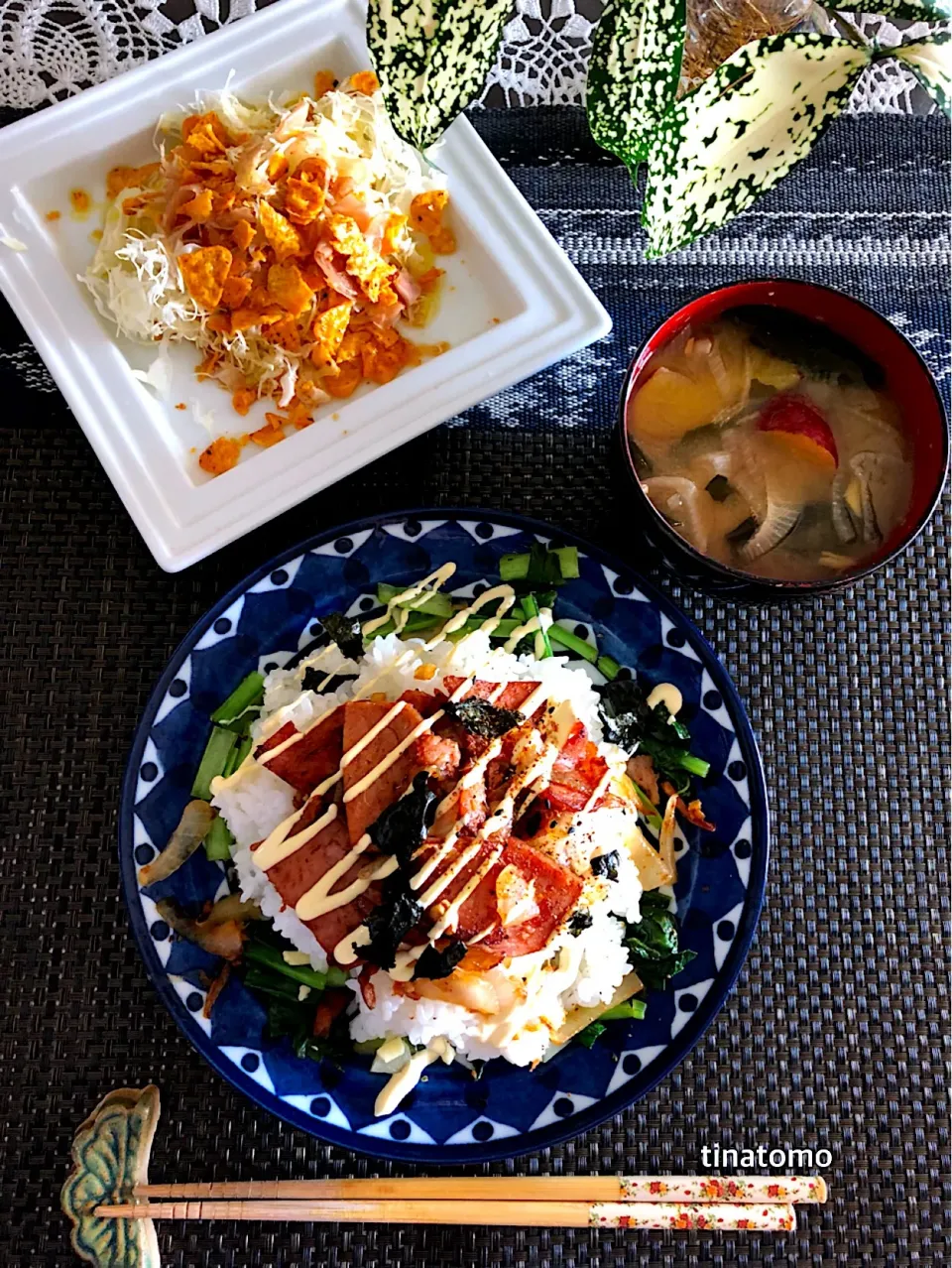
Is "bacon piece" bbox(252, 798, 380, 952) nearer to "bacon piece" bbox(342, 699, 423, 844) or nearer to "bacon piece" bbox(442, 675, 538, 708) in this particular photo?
"bacon piece" bbox(342, 699, 423, 844)

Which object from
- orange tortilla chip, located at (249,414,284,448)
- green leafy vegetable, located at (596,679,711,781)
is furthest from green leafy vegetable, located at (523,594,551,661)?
orange tortilla chip, located at (249,414,284,448)

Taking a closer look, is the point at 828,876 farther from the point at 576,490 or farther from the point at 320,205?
the point at 320,205

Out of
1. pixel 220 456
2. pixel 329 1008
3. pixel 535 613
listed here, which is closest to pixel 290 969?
pixel 329 1008

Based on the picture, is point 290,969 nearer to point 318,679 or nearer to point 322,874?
A: point 322,874

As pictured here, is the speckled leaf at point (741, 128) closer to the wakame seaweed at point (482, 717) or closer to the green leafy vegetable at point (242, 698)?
the wakame seaweed at point (482, 717)

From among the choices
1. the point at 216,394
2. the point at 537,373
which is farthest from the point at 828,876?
the point at 216,394

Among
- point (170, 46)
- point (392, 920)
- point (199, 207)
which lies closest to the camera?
point (392, 920)

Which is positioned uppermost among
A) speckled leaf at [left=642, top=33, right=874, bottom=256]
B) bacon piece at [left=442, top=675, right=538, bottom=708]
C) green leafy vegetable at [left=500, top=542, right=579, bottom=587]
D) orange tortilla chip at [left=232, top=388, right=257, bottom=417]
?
speckled leaf at [left=642, top=33, right=874, bottom=256]
